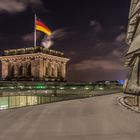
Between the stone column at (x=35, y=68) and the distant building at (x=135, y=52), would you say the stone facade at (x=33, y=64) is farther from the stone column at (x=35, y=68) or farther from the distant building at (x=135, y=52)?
the distant building at (x=135, y=52)

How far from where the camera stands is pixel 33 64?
3447 inches

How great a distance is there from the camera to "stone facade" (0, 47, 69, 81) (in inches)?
3428

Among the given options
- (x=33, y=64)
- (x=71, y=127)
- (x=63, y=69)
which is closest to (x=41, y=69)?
(x=33, y=64)

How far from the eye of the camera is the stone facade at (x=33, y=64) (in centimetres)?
8706

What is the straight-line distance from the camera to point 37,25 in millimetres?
81625

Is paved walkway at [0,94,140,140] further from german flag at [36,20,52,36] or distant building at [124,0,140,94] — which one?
german flag at [36,20,52,36]

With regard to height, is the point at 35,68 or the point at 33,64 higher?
the point at 33,64

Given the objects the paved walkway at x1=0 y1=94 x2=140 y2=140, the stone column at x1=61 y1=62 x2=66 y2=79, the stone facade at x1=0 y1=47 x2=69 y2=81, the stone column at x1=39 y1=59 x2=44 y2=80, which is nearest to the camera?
the paved walkway at x1=0 y1=94 x2=140 y2=140

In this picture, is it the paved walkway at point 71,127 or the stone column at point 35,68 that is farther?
the stone column at point 35,68

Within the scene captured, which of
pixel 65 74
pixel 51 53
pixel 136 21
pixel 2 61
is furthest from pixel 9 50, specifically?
pixel 136 21

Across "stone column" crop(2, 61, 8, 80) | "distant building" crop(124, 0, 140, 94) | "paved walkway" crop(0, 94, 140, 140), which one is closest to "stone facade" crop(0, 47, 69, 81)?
"stone column" crop(2, 61, 8, 80)

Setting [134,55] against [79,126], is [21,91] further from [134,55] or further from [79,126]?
[79,126]

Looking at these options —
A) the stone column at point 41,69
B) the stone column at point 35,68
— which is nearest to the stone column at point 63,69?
the stone column at point 41,69

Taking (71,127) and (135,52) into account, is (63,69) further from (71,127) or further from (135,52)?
(71,127)
